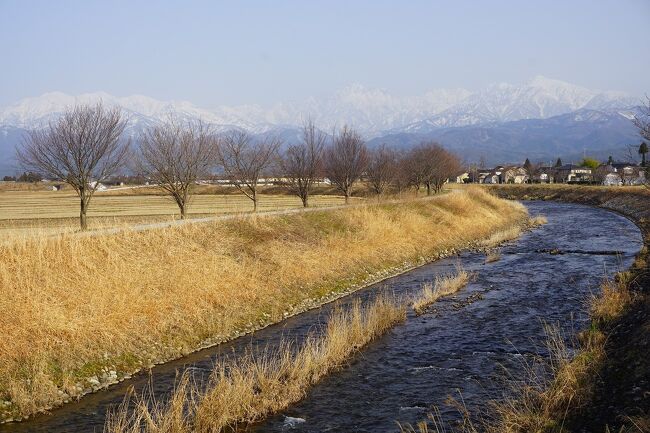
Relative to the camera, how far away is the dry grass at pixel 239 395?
11684mm

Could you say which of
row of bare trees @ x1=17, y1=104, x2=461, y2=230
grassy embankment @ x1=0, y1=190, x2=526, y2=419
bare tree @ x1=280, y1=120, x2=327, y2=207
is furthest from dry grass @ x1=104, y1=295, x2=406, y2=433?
bare tree @ x1=280, y1=120, x2=327, y2=207

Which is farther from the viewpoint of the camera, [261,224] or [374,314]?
[261,224]

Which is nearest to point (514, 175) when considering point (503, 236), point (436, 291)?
point (503, 236)

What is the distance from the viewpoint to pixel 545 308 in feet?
75.0

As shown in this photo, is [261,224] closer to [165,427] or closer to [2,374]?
[2,374]

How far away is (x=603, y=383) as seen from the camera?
13.1 meters

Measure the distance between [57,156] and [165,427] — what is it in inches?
1013

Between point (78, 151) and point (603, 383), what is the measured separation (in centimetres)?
3018

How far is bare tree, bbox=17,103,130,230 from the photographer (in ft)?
104

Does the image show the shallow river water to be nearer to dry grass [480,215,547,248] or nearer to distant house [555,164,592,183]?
dry grass [480,215,547,248]

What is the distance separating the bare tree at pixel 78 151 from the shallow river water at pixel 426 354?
18.1m

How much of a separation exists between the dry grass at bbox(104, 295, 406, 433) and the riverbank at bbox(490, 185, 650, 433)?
5.60 metres

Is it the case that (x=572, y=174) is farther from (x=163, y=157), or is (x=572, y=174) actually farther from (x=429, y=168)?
(x=163, y=157)

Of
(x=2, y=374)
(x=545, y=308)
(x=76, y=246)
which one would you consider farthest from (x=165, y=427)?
(x=545, y=308)
